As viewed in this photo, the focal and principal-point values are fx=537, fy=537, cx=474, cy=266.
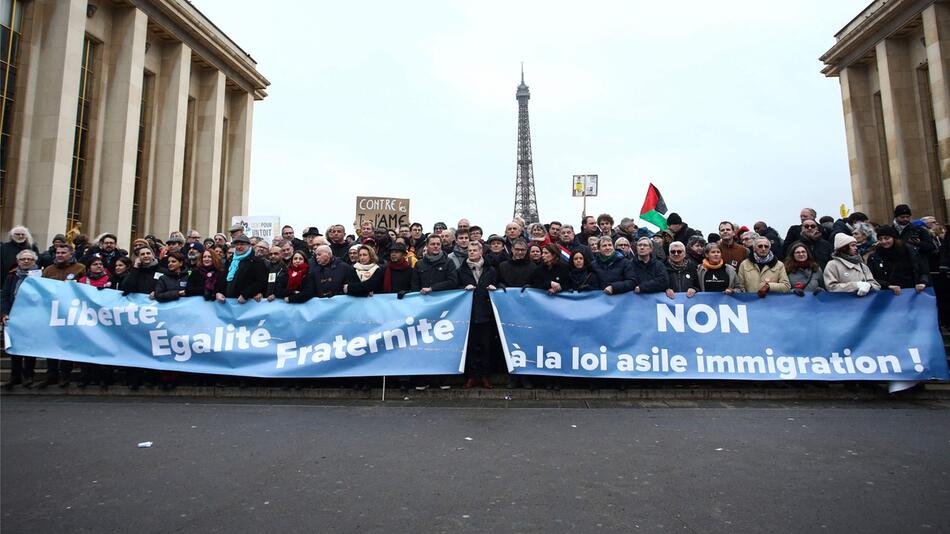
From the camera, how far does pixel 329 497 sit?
348 cm

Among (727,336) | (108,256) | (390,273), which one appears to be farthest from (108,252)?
(727,336)

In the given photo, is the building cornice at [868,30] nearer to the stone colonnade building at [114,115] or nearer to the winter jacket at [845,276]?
the winter jacket at [845,276]

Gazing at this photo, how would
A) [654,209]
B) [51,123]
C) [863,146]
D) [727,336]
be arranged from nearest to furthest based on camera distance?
[727,336] → [654,209] → [51,123] → [863,146]

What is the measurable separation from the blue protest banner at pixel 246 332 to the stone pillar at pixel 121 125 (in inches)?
645

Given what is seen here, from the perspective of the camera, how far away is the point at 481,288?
7129 millimetres

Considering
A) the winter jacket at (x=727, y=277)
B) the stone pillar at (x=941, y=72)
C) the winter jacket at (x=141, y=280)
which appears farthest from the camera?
the stone pillar at (x=941, y=72)

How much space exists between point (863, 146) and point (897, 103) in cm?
327

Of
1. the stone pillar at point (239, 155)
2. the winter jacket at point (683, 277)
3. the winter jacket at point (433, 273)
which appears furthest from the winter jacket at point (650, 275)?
the stone pillar at point (239, 155)

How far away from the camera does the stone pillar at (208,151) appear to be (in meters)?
28.3

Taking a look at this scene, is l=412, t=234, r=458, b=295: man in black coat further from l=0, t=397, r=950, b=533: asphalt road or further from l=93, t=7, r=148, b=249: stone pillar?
l=93, t=7, r=148, b=249: stone pillar

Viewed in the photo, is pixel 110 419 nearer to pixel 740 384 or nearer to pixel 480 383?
pixel 480 383

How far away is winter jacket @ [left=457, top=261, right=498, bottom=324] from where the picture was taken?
277 inches

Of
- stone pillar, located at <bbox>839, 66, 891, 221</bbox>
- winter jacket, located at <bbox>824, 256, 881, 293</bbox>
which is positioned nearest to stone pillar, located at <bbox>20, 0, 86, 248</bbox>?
winter jacket, located at <bbox>824, 256, 881, 293</bbox>

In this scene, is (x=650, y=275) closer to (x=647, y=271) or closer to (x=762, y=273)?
(x=647, y=271)
